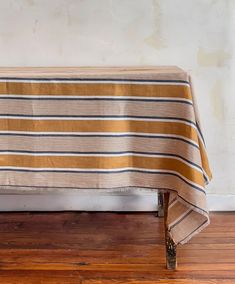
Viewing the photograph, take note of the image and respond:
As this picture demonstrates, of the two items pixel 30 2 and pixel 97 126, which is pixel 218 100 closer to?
pixel 97 126

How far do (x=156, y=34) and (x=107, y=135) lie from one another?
81 centimetres

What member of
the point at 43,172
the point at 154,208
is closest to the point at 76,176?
the point at 43,172

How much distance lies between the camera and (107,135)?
130 centimetres

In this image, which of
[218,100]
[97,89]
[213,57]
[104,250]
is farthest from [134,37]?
[104,250]

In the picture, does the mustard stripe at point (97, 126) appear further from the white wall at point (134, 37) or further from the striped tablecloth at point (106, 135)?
the white wall at point (134, 37)

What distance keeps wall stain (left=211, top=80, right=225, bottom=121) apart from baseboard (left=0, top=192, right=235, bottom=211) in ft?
1.33

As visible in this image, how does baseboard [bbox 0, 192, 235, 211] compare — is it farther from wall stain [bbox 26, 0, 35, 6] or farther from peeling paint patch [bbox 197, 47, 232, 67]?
wall stain [bbox 26, 0, 35, 6]

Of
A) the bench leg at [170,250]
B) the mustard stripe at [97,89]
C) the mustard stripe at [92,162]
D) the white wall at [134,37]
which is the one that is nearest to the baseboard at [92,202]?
the white wall at [134,37]

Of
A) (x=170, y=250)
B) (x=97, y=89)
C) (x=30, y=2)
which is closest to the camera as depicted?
(x=97, y=89)

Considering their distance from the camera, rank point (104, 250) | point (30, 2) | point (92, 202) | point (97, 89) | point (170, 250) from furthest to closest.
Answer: point (92, 202) < point (30, 2) < point (104, 250) < point (170, 250) < point (97, 89)

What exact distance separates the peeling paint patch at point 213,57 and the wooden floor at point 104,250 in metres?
0.73

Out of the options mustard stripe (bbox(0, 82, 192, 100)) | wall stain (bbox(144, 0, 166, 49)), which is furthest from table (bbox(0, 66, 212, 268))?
wall stain (bbox(144, 0, 166, 49))

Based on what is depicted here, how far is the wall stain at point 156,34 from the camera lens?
1.89 m

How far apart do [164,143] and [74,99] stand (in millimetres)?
324
